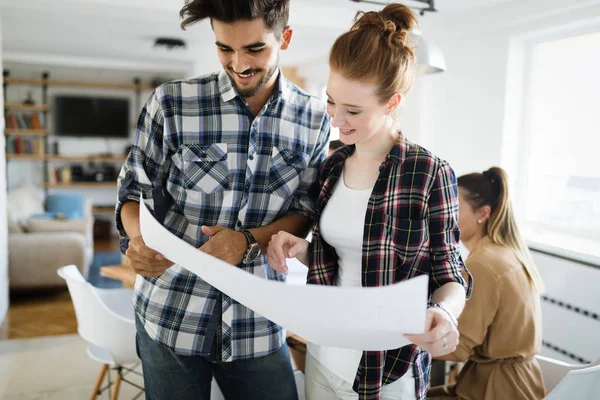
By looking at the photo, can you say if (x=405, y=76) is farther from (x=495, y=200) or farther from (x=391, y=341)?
(x=495, y=200)

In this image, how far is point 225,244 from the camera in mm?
1050

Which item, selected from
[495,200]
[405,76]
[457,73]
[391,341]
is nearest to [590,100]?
[457,73]

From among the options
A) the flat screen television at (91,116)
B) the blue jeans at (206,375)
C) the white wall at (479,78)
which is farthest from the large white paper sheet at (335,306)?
the flat screen television at (91,116)

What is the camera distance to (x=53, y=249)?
460 centimetres

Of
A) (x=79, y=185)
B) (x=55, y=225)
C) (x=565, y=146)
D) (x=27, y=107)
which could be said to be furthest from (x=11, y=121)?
(x=565, y=146)

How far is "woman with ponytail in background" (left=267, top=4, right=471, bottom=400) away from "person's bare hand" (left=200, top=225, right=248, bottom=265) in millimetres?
65

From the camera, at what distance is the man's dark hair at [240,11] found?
3.61ft

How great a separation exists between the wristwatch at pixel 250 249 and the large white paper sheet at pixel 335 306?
11.5 inches

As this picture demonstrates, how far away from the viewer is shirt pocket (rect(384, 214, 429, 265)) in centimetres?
102

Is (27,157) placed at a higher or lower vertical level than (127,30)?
lower

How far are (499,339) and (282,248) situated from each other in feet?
3.24

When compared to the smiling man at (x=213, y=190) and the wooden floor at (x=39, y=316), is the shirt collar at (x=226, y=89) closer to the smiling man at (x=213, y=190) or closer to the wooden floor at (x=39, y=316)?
the smiling man at (x=213, y=190)

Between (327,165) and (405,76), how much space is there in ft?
0.91

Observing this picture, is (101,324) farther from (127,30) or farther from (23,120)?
(23,120)
